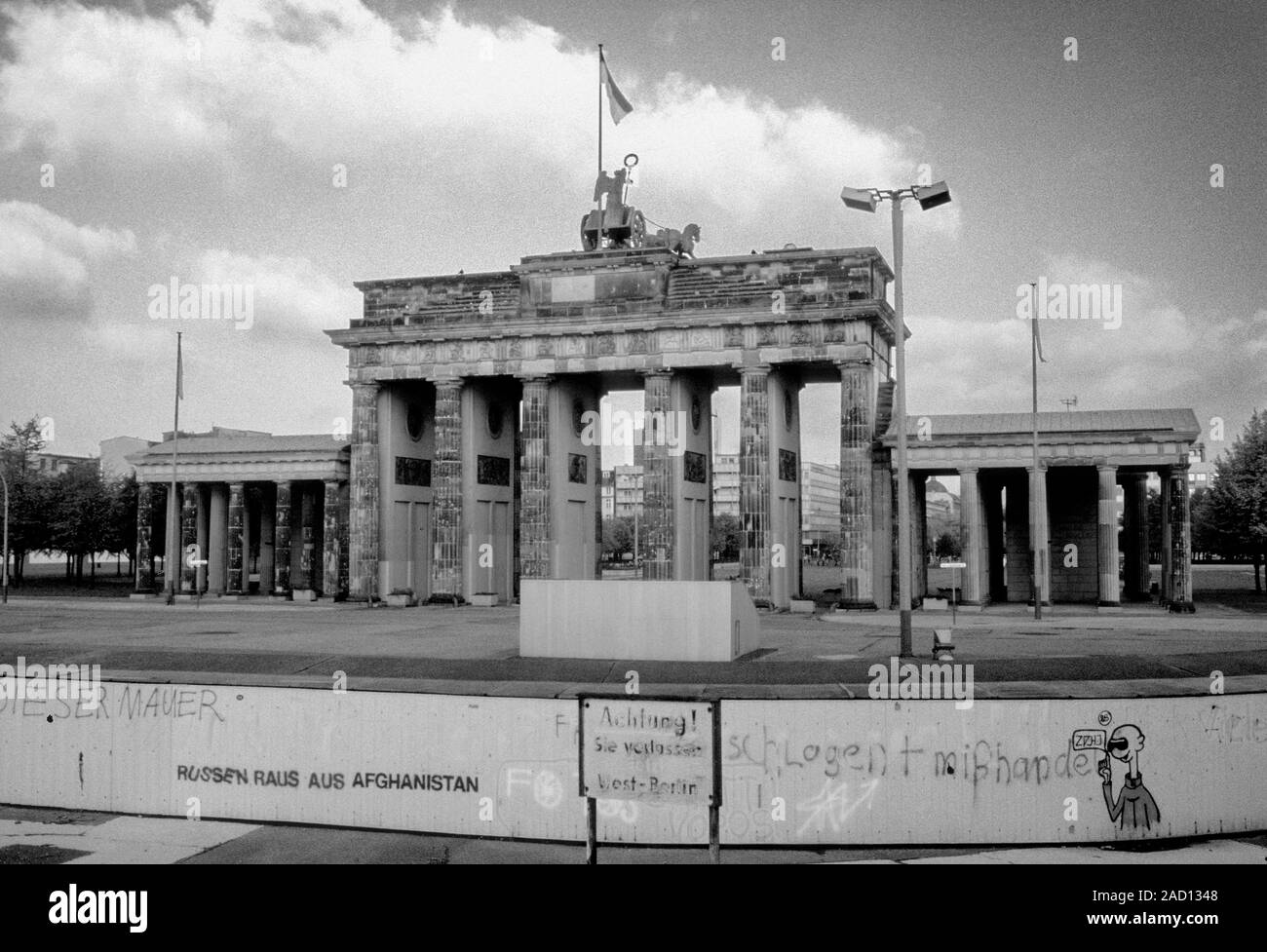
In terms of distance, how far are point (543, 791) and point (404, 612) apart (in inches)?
1545

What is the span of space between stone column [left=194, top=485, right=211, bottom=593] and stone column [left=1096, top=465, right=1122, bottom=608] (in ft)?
161

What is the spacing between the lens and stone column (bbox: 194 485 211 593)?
68375mm

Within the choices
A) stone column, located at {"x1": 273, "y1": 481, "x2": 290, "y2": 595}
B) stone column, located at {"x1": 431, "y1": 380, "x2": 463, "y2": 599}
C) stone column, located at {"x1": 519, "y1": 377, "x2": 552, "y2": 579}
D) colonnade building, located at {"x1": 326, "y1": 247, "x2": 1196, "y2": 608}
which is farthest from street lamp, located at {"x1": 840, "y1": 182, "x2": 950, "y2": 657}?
stone column, located at {"x1": 273, "y1": 481, "x2": 290, "y2": 595}

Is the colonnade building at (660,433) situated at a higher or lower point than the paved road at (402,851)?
higher

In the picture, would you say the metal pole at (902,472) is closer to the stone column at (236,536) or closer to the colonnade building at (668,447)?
the colonnade building at (668,447)

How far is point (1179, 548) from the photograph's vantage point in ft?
167

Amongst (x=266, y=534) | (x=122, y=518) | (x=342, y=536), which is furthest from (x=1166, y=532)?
(x=122, y=518)

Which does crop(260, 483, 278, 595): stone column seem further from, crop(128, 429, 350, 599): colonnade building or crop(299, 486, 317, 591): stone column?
crop(299, 486, 317, 591): stone column

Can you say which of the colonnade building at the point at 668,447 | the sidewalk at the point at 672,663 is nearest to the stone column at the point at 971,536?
the colonnade building at the point at 668,447

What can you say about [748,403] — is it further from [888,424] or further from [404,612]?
[404,612]

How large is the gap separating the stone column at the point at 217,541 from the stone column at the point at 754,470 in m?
35.6

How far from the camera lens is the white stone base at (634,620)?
2920cm

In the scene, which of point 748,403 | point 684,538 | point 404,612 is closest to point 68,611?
point 404,612
